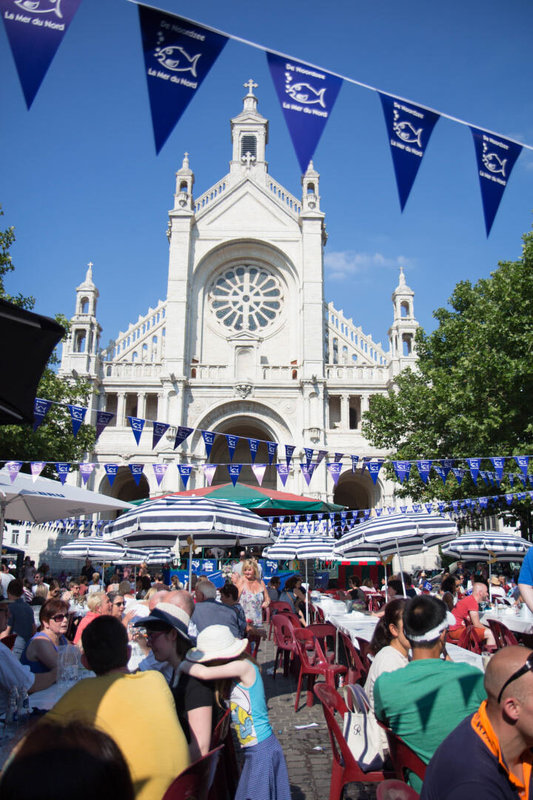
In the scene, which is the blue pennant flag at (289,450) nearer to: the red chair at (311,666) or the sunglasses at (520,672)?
the red chair at (311,666)

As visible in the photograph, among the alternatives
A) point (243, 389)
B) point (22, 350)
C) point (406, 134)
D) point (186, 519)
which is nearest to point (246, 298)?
point (243, 389)

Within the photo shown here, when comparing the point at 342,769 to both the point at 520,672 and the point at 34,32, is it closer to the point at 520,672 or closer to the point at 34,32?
the point at 520,672

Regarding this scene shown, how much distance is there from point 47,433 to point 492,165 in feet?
57.0

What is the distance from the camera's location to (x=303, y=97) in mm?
6598

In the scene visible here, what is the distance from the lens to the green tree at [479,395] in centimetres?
1788

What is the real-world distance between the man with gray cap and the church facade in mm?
25352

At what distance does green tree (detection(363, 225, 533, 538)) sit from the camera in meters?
17.9

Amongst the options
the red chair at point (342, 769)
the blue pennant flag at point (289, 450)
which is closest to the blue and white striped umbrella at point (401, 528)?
the blue pennant flag at point (289, 450)

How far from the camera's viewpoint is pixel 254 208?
34.2 m

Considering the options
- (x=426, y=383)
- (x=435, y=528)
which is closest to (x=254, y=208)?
(x=426, y=383)

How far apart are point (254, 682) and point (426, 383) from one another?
74.2ft

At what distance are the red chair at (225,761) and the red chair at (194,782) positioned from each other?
0.61m

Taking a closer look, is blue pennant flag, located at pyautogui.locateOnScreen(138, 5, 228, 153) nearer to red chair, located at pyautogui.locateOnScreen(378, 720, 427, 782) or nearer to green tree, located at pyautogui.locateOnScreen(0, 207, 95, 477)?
red chair, located at pyautogui.locateOnScreen(378, 720, 427, 782)

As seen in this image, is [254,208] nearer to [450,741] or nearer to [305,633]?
[305,633]
